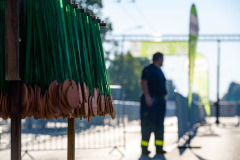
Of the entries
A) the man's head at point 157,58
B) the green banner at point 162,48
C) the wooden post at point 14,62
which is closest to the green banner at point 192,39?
the man's head at point 157,58

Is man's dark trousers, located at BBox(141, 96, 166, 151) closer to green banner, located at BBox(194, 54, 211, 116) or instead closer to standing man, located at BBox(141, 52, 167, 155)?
standing man, located at BBox(141, 52, 167, 155)

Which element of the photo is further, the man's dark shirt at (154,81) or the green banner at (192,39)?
the green banner at (192,39)

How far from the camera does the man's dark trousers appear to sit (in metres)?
8.02

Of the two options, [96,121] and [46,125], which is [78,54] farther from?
[96,121]

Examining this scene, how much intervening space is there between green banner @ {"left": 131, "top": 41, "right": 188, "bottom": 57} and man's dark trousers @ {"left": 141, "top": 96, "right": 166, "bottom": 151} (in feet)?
72.2

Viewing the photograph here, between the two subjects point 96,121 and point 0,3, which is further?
point 96,121

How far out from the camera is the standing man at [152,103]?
8.01 meters

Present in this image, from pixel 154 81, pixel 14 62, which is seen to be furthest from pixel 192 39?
pixel 14 62

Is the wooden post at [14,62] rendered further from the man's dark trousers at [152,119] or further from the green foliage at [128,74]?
the green foliage at [128,74]

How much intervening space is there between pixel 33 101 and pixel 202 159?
5375mm

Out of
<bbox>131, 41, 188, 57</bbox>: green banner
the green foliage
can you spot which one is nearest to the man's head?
<bbox>131, 41, 188, 57</bbox>: green banner

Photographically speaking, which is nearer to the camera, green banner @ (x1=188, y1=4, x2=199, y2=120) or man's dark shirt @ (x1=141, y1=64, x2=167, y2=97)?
man's dark shirt @ (x1=141, y1=64, x2=167, y2=97)

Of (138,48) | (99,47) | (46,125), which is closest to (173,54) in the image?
(138,48)

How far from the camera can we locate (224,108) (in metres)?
59.3
